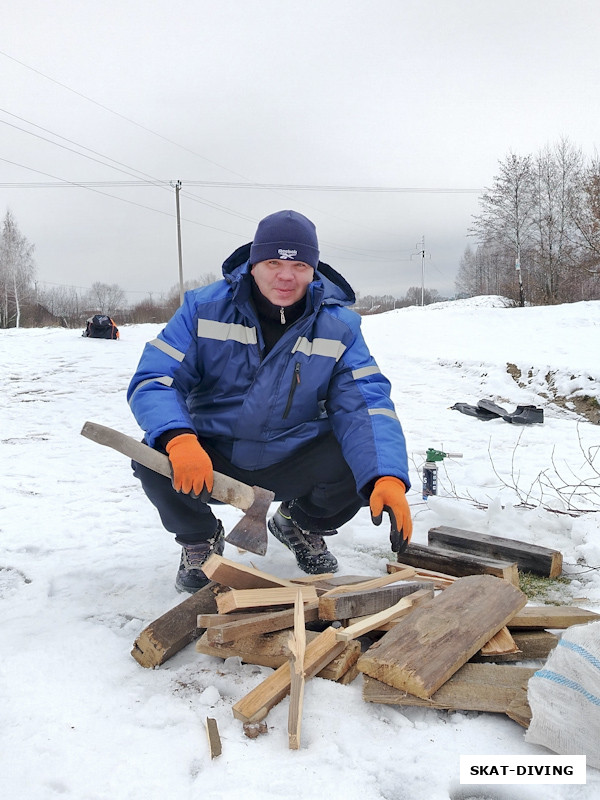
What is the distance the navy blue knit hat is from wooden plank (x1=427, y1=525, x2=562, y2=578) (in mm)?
1546

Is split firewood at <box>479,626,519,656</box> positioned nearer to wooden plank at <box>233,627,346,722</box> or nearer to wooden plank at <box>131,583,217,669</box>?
wooden plank at <box>233,627,346,722</box>

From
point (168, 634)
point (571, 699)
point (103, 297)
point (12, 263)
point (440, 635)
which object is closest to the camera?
point (571, 699)

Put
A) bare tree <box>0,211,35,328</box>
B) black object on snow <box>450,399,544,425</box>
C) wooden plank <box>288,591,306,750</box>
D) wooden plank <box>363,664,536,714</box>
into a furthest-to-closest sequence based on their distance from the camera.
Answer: bare tree <box>0,211,35,328</box> < black object on snow <box>450,399,544,425</box> < wooden plank <box>363,664,536,714</box> < wooden plank <box>288,591,306,750</box>

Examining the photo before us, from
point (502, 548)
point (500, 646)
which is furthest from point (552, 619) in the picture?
point (502, 548)

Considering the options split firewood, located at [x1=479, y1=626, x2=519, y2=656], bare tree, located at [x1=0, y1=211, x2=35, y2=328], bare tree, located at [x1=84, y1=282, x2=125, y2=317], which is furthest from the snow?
bare tree, located at [x1=84, y1=282, x2=125, y2=317]

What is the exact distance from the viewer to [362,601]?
82.4 inches

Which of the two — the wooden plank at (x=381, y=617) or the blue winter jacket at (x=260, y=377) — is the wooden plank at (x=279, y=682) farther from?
the blue winter jacket at (x=260, y=377)

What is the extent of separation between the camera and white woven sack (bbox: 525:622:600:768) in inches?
57.0

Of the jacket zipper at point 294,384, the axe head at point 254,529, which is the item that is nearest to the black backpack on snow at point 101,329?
the jacket zipper at point 294,384

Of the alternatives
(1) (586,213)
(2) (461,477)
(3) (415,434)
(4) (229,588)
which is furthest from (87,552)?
(1) (586,213)

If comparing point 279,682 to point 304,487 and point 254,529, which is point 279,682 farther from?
point 304,487

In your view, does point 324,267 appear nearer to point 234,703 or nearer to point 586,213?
point 234,703

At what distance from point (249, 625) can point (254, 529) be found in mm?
371

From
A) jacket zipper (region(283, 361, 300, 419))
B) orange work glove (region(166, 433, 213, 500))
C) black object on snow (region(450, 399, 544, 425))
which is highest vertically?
jacket zipper (region(283, 361, 300, 419))
